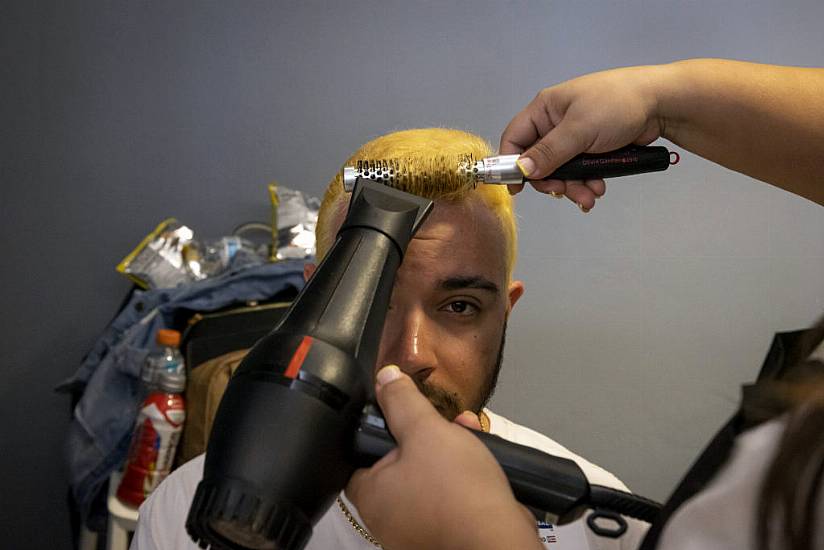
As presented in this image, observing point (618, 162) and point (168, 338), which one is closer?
point (618, 162)

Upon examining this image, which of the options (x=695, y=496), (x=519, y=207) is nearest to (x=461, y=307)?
(x=695, y=496)

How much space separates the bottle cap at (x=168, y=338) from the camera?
4.99ft

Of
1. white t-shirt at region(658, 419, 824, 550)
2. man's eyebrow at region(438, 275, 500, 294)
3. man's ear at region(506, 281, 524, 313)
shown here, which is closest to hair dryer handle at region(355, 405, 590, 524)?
white t-shirt at region(658, 419, 824, 550)

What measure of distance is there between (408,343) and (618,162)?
396 millimetres

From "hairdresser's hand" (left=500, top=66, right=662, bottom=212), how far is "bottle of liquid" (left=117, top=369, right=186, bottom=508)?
1.04 meters

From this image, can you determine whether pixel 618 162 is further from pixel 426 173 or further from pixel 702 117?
pixel 426 173

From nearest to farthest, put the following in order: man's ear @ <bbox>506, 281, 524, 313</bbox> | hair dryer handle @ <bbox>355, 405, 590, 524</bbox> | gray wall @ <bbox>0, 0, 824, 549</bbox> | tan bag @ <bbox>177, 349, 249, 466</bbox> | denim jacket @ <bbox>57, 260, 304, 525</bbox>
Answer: hair dryer handle @ <bbox>355, 405, 590, 524</bbox>
man's ear @ <bbox>506, 281, 524, 313</bbox>
tan bag @ <bbox>177, 349, 249, 466</bbox>
denim jacket @ <bbox>57, 260, 304, 525</bbox>
gray wall @ <bbox>0, 0, 824, 549</bbox>

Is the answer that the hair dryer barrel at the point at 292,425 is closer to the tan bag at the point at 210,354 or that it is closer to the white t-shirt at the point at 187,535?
the white t-shirt at the point at 187,535

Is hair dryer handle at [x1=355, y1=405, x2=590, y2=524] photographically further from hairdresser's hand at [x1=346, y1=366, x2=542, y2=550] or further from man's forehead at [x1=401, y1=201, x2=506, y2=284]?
man's forehead at [x1=401, y1=201, x2=506, y2=284]

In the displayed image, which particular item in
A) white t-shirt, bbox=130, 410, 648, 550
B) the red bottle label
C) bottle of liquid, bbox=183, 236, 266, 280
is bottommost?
the red bottle label

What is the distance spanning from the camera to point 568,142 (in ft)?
2.72

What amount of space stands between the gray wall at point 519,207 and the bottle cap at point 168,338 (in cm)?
54

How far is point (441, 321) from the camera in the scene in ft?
3.42

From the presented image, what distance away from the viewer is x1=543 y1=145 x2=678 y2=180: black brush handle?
0.85 meters
